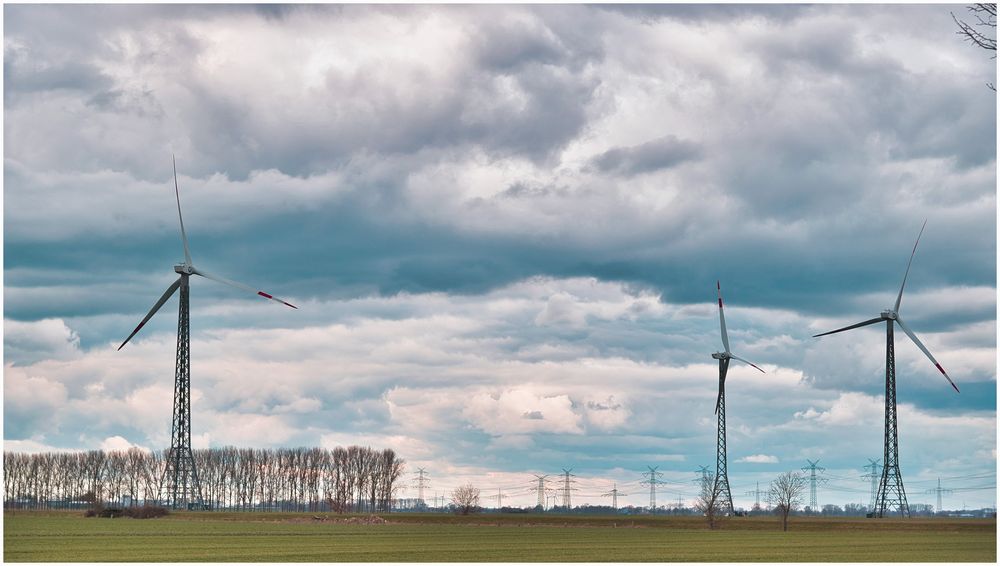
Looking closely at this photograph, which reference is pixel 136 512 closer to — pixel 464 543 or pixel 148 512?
pixel 148 512

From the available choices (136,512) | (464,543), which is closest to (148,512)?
(136,512)

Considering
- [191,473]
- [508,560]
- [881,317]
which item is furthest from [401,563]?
[881,317]

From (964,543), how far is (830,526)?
31.8 meters

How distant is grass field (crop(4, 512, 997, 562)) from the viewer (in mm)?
68375

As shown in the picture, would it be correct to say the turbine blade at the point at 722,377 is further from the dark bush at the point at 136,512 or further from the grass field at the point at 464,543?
the dark bush at the point at 136,512

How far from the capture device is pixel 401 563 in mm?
63875

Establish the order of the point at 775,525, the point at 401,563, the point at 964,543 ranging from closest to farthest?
the point at 401,563, the point at 964,543, the point at 775,525

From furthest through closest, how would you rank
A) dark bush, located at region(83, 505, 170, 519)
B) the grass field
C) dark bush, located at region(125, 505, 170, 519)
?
1. dark bush, located at region(83, 505, 170, 519)
2. dark bush, located at region(125, 505, 170, 519)
3. the grass field

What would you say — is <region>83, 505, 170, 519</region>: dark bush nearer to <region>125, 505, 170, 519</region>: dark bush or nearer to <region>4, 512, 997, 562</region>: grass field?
<region>125, 505, 170, 519</region>: dark bush

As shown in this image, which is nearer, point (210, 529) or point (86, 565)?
point (86, 565)

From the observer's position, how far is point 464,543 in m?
84.2

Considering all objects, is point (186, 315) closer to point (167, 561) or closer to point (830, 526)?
point (167, 561)

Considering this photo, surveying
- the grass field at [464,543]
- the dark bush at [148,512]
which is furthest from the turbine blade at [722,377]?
the dark bush at [148,512]

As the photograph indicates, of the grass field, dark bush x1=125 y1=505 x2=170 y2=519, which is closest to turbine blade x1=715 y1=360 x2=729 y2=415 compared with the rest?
the grass field
